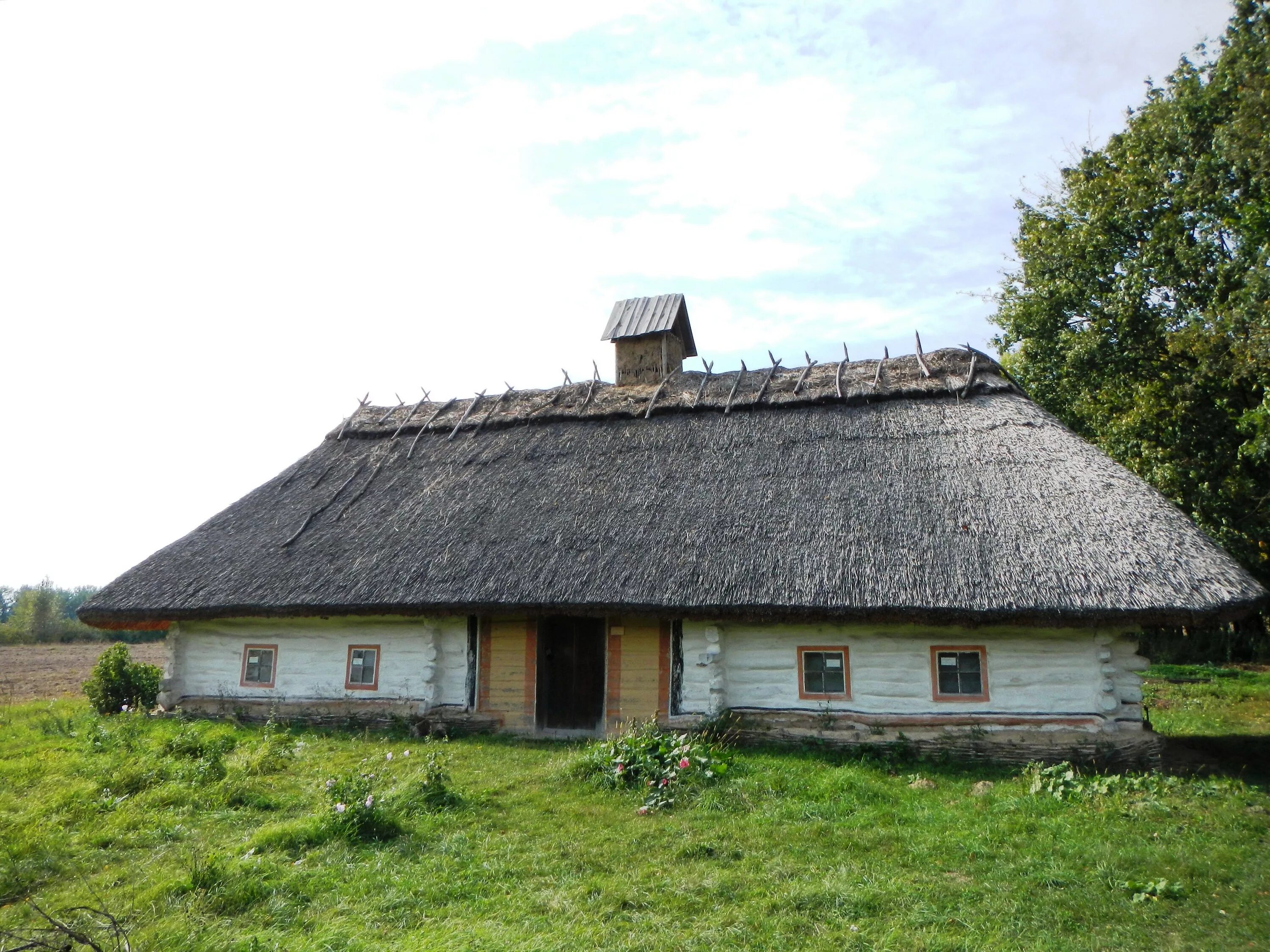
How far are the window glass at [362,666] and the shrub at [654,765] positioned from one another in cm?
447

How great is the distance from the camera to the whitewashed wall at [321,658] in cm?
1191

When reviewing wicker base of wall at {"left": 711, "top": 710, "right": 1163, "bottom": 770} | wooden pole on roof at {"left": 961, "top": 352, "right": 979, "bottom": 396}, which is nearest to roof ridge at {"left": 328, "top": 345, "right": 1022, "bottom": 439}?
wooden pole on roof at {"left": 961, "top": 352, "right": 979, "bottom": 396}

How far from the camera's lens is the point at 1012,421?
1205 centimetres

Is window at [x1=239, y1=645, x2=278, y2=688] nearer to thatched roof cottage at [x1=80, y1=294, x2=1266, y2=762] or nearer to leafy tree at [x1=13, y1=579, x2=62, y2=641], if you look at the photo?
thatched roof cottage at [x1=80, y1=294, x2=1266, y2=762]

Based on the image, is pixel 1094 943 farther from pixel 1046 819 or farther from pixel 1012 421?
pixel 1012 421

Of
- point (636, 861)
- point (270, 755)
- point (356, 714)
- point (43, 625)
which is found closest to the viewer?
point (636, 861)

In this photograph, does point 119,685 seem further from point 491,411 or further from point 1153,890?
point 1153,890

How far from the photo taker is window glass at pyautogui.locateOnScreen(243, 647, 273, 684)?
1277cm

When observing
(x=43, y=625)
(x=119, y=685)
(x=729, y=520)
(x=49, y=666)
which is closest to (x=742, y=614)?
(x=729, y=520)

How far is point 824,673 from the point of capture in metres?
10.5

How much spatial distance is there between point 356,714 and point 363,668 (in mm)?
665

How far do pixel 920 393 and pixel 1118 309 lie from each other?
793cm

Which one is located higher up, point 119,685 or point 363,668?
point 363,668

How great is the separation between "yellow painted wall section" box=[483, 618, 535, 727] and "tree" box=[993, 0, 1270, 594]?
1231 cm
